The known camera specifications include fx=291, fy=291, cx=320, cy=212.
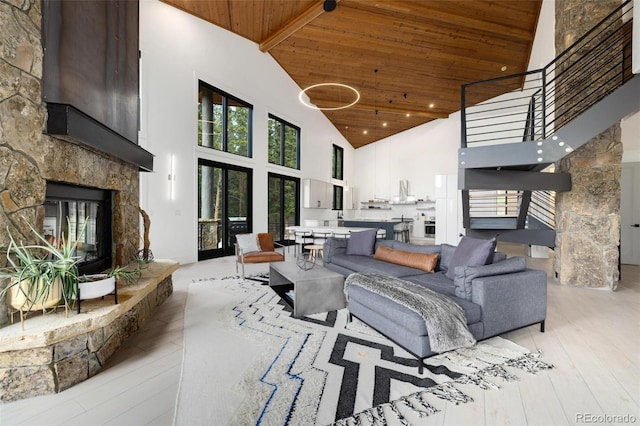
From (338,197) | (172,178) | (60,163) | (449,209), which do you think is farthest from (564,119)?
(338,197)

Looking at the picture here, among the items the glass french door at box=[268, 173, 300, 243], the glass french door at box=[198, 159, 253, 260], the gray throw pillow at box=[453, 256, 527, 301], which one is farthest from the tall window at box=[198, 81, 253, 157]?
the gray throw pillow at box=[453, 256, 527, 301]

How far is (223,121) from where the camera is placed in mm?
6926

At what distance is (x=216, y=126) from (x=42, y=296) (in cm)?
559

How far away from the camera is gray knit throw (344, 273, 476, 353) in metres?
2.00

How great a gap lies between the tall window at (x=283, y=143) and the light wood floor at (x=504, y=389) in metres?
6.38

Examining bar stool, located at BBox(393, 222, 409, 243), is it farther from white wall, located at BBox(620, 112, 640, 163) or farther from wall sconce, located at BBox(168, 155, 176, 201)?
wall sconce, located at BBox(168, 155, 176, 201)

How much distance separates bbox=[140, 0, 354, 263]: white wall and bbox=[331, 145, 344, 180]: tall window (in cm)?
461

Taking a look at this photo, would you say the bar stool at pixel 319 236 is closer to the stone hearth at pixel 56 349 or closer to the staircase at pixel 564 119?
the staircase at pixel 564 119

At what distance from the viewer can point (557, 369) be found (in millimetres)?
2082

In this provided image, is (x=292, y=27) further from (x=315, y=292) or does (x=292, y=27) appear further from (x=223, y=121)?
(x=315, y=292)

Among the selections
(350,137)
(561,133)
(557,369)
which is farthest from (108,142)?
(350,137)

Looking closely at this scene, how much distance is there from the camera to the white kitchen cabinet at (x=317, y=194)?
957cm

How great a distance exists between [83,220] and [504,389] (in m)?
3.83

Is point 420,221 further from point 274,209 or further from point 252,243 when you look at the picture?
point 252,243
